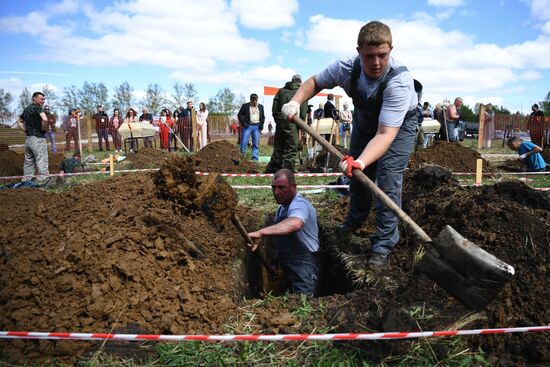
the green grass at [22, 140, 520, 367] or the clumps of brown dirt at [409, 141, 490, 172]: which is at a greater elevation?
the clumps of brown dirt at [409, 141, 490, 172]

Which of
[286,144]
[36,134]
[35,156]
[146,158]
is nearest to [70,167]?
[35,156]

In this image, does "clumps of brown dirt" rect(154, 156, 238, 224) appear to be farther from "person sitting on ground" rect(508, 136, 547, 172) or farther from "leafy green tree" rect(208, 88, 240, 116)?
"leafy green tree" rect(208, 88, 240, 116)

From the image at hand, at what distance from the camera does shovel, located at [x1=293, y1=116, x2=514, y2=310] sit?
2.44 m

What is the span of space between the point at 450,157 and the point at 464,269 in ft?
29.6

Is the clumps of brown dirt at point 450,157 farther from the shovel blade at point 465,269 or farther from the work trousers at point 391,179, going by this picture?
the shovel blade at point 465,269

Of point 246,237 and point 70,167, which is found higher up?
point 70,167

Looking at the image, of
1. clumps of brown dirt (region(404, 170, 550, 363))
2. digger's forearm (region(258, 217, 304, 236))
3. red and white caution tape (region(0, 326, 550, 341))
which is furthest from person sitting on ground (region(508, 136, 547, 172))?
red and white caution tape (region(0, 326, 550, 341))

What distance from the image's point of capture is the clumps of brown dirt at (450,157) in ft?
34.5

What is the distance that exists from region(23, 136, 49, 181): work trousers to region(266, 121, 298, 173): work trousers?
17.0 feet

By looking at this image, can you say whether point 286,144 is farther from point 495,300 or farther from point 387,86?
point 495,300

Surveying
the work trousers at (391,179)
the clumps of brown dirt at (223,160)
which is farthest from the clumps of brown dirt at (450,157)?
the work trousers at (391,179)

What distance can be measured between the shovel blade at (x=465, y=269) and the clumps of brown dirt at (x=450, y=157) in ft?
26.4

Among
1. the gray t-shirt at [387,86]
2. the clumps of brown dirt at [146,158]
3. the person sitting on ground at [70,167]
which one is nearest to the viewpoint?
the gray t-shirt at [387,86]

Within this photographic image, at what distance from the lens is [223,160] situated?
35.4 feet
